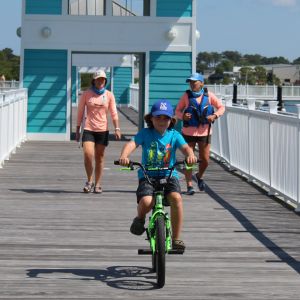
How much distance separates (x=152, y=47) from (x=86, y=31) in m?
1.70

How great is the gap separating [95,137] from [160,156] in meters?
5.78

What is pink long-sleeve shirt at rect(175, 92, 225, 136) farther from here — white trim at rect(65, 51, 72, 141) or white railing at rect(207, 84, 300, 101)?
white railing at rect(207, 84, 300, 101)

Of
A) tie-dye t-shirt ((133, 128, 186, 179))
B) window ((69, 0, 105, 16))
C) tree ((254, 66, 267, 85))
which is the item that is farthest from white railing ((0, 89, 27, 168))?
tree ((254, 66, 267, 85))

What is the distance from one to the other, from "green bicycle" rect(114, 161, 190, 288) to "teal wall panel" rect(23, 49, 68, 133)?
17.3 meters

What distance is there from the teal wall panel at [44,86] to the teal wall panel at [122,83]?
30155 millimetres

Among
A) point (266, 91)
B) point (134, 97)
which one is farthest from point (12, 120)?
point (266, 91)

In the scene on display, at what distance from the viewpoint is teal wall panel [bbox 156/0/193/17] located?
25172mm

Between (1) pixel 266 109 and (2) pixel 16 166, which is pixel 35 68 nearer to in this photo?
(2) pixel 16 166

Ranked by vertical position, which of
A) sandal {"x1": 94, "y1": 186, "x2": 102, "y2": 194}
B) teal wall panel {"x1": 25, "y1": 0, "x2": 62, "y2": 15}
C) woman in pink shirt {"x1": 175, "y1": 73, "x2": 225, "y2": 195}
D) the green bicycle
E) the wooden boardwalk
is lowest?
the wooden boardwalk

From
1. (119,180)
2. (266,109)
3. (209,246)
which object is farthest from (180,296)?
(119,180)

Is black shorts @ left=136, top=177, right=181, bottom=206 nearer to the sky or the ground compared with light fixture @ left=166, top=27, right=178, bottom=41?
nearer to the ground

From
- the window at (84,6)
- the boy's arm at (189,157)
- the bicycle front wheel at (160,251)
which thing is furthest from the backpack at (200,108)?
the window at (84,6)

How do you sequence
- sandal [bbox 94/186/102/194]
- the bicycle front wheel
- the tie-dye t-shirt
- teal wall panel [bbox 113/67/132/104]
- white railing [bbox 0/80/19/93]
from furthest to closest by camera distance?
1. teal wall panel [bbox 113/67/132/104]
2. white railing [bbox 0/80/19/93]
3. sandal [bbox 94/186/102/194]
4. the tie-dye t-shirt
5. the bicycle front wheel

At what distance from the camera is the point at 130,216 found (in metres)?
11.9
